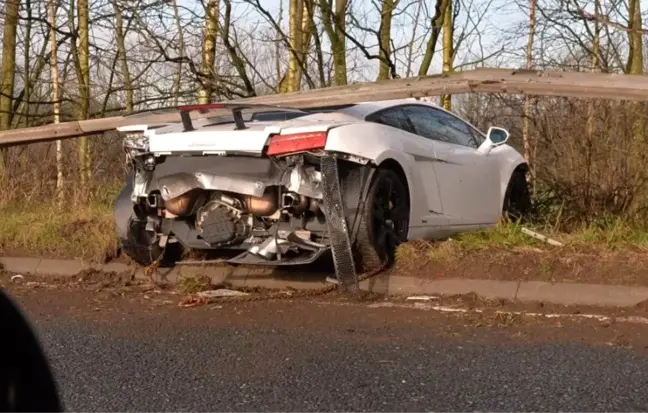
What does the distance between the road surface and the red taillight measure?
1297 mm

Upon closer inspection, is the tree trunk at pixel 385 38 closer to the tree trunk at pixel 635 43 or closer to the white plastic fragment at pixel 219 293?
the tree trunk at pixel 635 43

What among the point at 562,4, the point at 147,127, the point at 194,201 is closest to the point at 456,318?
the point at 194,201

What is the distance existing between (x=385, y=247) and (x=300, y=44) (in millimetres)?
8066

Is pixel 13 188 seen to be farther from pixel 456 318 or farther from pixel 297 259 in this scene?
pixel 456 318

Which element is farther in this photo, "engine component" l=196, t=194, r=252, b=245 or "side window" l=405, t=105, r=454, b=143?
"side window" l=405, t=105, r=454, b=143

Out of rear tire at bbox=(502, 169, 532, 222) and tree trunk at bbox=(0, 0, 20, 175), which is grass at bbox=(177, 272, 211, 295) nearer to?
rear tire at bbox=(502, 169, 532, 222)

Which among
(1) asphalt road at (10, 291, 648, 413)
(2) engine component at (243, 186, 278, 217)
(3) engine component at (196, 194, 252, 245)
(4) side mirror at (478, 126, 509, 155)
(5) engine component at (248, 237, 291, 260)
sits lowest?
(1) asphalt road at (10, 291, 648, 413)

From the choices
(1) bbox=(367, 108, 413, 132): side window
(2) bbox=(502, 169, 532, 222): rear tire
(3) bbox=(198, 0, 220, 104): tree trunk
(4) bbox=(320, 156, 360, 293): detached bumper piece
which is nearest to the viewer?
(4) bbox=(320, 156, 360, 293): detached bumper piece

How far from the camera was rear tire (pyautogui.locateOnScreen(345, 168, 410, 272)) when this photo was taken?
7.32 m

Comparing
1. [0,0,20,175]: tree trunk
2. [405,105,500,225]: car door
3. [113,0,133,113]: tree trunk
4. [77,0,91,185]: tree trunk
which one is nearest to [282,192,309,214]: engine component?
[405,105,500,225]: car door

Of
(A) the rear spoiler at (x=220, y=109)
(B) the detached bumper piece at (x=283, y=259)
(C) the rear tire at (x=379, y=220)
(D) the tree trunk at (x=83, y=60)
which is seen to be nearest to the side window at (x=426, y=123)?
(C) the rear tire at (x=379, y=220)

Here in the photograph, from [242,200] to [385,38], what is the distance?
779cm

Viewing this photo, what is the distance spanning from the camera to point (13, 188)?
12.4 m

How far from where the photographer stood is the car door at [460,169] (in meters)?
8.42
